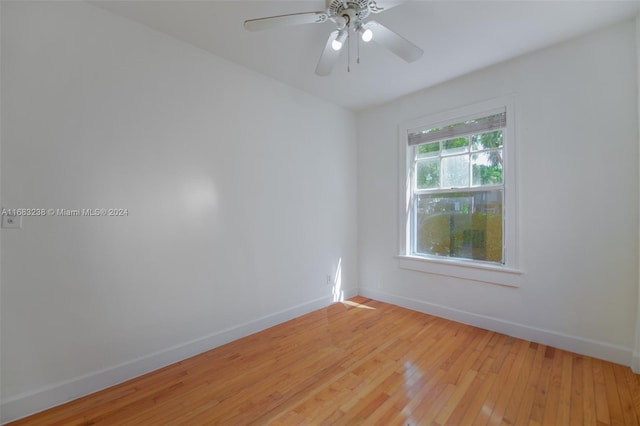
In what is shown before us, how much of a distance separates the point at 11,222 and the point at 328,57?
7.20ft

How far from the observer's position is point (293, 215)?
3.03m

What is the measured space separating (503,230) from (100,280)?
11.2 ft

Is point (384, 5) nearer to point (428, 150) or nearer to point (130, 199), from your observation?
point (428, 150)

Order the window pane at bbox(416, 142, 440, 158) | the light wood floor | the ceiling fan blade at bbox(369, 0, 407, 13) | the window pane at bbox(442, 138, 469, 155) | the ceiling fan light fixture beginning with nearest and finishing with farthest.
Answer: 1. the ceiling fan blade at bbox(369, 0, 407, 13)
2. the light wood floor
3. the ceiling fan light fixture
4. the window pane at bbox(442, 138, 469, 155)
5. the window pane at bbox(416, 142, 440, 158)

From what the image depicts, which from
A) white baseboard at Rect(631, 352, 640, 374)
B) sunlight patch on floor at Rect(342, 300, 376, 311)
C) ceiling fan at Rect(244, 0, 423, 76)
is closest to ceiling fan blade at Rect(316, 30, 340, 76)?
ceiling fan at Rect(244, 0, 423, 76)

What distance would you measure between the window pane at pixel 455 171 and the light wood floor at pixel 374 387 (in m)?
1.54

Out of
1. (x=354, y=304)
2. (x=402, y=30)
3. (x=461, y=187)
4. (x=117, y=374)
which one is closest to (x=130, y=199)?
(x=117, y=374)

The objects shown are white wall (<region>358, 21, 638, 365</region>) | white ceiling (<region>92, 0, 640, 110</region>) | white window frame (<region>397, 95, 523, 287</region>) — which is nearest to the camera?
white ceiling (<region>92, 0, 640, 110</region>)

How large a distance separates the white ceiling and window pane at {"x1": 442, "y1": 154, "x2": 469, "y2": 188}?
2.86 ft

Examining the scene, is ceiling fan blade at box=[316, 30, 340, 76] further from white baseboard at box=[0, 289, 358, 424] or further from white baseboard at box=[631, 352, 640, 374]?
white baseboard at box=[631, 352, 640, 374]

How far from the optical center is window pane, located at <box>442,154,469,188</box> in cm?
288

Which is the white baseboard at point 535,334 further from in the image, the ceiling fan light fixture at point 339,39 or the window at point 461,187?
the ceiling fan light fixture at point 339,39

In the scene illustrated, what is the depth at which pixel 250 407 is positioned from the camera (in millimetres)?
1672

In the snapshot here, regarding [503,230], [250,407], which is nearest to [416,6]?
[503,230]
